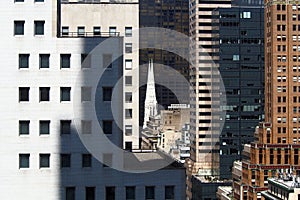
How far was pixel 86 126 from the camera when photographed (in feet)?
180

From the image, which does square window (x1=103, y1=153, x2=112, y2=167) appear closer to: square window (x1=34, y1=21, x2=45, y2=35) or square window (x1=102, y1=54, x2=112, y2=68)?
square window (x1=102, y1=54, x2=112, y2=68)

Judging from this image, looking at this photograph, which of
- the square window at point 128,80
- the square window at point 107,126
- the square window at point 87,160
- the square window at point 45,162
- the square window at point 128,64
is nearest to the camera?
the square window at point 87,160

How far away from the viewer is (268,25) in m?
166

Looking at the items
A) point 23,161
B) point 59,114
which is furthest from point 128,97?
point 23,161

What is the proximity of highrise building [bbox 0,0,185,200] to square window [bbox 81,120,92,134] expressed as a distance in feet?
0.27

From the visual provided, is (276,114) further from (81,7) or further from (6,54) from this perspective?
(6,54)

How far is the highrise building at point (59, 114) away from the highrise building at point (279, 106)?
10956 centimetres

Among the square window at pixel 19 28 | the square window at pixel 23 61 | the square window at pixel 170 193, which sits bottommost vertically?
the square window at pixel 170 193

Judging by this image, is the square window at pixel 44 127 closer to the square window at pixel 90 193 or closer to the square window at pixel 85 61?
the square window at pixel 85 61

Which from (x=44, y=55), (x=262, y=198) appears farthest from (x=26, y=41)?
→ (x=262, y=198)

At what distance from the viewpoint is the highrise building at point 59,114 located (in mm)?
54625

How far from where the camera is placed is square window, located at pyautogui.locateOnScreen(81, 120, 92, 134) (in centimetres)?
5494

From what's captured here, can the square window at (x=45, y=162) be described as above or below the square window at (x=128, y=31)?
below

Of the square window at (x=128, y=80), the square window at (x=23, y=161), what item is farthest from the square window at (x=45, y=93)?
the square window at (x=128, y=80)
